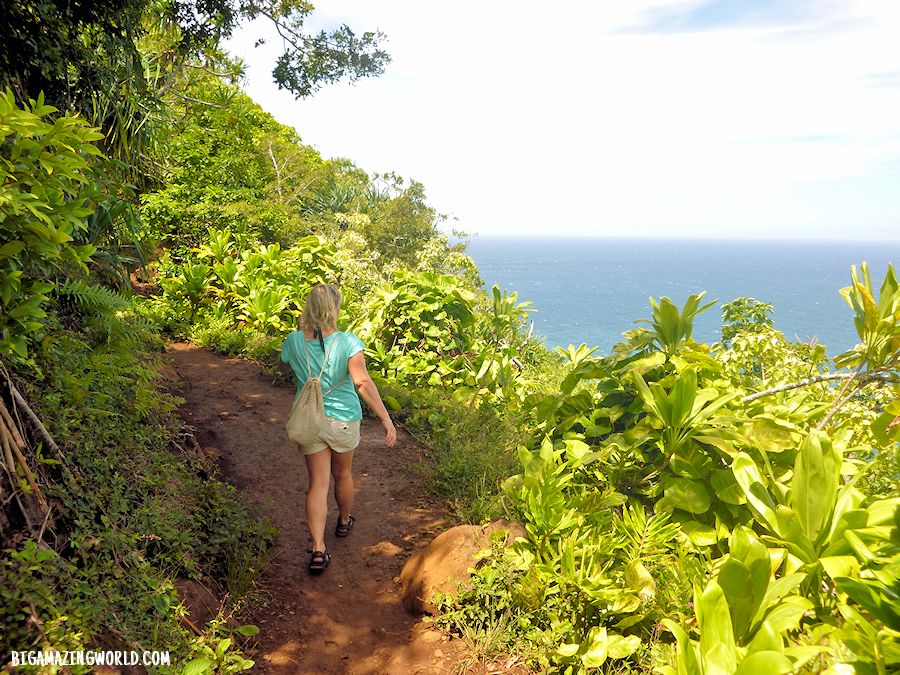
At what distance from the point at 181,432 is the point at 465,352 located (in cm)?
374

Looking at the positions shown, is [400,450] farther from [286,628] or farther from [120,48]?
[120,48]

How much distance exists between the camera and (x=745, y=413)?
3.12m

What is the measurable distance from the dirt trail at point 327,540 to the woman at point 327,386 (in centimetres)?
29

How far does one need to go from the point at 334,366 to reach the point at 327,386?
0.15 metres

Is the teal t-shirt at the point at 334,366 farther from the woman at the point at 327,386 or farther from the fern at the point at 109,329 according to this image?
the fern at the point at 109,329

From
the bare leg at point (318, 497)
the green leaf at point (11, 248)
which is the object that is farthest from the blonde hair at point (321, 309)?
the green leaf at point (11, 248)

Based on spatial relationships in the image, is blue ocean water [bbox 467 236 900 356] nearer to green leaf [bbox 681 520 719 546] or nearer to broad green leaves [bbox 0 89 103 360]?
green leaf [bbox 681 520 719 546]

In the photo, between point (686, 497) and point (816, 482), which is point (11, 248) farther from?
point (816, 482)

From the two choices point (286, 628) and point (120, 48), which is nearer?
point (286, 628)

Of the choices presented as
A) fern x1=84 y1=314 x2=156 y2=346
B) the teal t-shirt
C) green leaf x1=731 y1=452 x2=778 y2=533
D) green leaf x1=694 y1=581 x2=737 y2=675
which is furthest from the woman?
green leaf x1=694 y1=581 x2=737 y2=675

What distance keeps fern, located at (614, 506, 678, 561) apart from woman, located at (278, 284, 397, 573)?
1.55 metres

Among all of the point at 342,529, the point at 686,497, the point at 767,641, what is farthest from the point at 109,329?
the point at 767,641

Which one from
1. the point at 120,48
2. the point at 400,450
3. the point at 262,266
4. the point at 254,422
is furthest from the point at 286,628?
the point at 262,266

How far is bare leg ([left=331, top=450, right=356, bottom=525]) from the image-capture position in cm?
395
